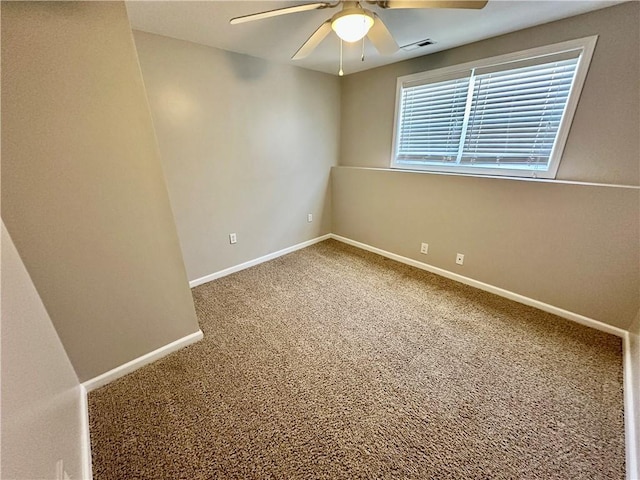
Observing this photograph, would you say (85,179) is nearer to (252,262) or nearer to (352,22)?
(352,22)

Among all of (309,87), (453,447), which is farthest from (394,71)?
(453,447)

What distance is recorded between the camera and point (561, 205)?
6.60ft

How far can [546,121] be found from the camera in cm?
209

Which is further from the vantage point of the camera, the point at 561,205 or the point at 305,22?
the point at 561,205

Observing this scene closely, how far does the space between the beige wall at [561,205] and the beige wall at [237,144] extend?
91 cm

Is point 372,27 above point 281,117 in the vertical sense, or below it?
above

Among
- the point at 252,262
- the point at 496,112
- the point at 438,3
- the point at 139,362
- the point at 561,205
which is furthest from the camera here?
the point at 252,262

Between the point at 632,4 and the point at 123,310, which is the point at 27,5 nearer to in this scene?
the point at 123,310

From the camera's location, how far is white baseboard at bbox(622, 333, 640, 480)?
113cm

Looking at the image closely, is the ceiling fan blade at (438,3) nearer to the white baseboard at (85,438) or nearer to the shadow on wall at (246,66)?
the shadow on wall at (246,66)

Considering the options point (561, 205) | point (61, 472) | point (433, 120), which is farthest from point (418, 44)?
point (61, 472)

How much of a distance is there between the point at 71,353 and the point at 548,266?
3.42m

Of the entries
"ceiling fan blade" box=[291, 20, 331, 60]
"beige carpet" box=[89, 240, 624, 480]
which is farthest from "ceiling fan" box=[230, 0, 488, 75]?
"beige carpet" box=[89, 240, 624, 480]

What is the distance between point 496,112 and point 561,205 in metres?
0.99
